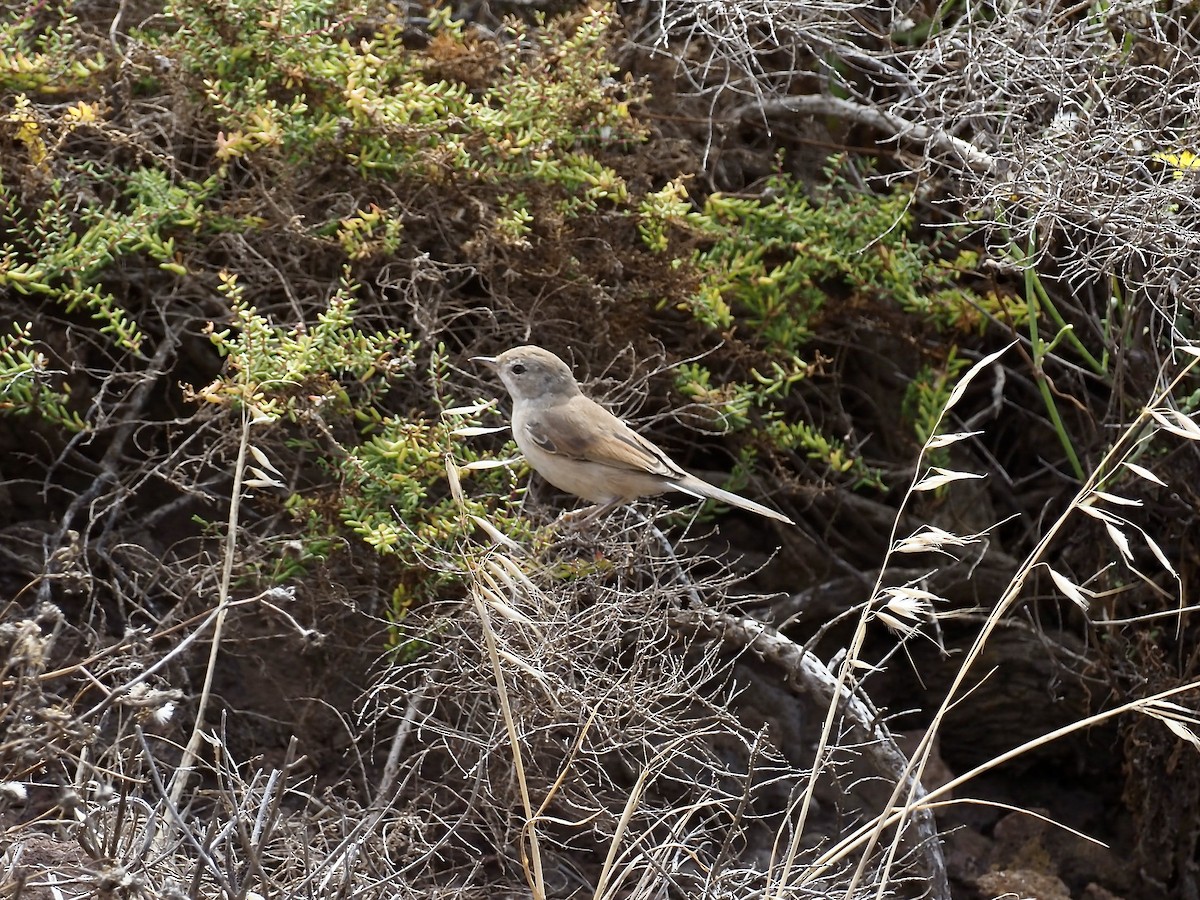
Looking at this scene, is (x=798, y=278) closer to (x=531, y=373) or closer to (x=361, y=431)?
(x=531, y=373)

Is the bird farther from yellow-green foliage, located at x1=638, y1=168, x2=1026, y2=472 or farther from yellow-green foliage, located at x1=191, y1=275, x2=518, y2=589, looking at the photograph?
yellow-green foliage, located at x1=638, y1=168, x2=1026, y2=472

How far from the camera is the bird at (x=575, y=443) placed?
429cm

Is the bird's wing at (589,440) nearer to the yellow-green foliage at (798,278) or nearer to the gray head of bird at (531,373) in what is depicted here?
the gray head of bird at (531,373)

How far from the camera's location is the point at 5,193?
4.43 meters

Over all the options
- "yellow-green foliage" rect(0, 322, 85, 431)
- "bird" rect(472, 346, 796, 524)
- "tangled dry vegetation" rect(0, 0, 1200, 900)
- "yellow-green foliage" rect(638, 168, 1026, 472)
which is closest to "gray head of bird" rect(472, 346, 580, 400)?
"bird" rect(472, 346, 796, 524)

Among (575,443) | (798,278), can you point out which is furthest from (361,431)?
(798,278)

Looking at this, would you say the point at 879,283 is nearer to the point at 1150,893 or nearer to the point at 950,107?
the point at 950,107

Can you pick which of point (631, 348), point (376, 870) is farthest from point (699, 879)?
point (631, 348)

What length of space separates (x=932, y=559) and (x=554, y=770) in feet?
7.20

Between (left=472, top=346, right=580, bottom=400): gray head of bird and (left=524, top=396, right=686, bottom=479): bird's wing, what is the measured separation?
0.08 metres

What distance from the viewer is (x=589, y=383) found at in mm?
4762

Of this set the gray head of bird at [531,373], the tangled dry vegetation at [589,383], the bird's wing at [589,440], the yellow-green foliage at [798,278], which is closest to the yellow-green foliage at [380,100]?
the tangled dry vegetation at [589,383]

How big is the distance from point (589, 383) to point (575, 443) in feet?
1.71

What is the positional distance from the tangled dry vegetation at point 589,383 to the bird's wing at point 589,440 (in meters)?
0.22
